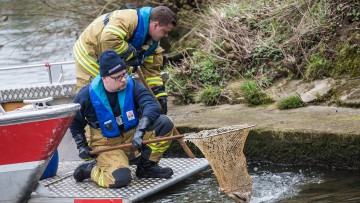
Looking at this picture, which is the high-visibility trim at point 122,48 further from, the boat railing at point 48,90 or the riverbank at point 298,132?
the riverbank at point 298,132

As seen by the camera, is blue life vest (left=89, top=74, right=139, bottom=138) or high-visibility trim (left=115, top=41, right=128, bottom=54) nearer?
blue life vest (left=89, top=74, right=139, bottom=138)

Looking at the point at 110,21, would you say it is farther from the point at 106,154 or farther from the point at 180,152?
the point at 180,152

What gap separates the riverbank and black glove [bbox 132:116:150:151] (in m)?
2.07

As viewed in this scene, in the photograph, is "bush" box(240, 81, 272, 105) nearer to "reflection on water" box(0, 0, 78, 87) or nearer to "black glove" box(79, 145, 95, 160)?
"black glove" box(79, 145, 95, 160)

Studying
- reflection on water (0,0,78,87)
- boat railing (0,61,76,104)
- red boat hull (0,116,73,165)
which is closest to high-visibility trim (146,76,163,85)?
boat railing (0,61,76,104)

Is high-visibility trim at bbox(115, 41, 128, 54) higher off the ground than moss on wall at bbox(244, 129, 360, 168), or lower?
higher

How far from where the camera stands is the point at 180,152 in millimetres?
9633

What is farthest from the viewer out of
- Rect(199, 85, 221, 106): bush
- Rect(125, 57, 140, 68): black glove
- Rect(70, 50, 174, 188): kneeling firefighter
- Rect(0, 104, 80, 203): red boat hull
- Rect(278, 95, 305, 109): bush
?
Rect(199, 85, 221, 106): bush

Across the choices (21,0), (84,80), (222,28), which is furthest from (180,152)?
(21,0)

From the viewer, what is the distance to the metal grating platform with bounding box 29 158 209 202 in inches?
283

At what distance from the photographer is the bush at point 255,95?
33.1 feet

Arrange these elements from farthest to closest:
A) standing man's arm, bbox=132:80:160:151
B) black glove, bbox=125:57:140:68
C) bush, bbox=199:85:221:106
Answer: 1. bush, bbox=199:85:221:106
2. black glove, bbox=125:57:140:68
3. standing man's arm, bbox=132:80:160:151

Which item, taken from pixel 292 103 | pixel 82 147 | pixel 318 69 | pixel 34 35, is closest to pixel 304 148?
pixel 292 103

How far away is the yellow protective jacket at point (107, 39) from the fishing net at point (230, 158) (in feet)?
5.14
